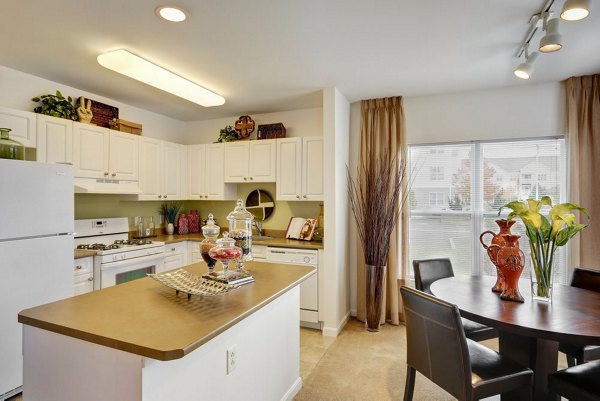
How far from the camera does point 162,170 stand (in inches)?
161

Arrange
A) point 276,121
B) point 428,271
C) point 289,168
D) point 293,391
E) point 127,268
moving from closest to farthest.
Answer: point 293,391 → point 428,271 → point 127,268 → point 289,168 → point 276,121

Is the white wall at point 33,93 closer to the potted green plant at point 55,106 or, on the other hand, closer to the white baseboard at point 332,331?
the potted green plant at point 55,106

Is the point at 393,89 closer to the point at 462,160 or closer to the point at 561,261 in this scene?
the point at 462,160

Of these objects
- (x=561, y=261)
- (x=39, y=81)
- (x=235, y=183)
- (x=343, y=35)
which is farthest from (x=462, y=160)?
(x=39, y=81)

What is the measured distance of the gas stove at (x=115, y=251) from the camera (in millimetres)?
3057

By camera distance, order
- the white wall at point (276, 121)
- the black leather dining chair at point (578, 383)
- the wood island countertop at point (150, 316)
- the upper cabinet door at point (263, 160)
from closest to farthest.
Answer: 1. the wood island countertop at point (150, 316)
2. the black leather dining chair at point (578, 383)
3. the upper cabinet door at point (263, 160)
4. the white wall at point (276, 121)

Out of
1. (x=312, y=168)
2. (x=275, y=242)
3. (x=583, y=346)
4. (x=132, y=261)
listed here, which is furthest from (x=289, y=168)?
(x=583, y=346)

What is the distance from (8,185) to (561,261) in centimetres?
472

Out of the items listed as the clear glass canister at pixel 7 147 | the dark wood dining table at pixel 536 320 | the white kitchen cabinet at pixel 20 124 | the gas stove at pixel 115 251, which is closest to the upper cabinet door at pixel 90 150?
the white kitchen cabinet at pixel 20 124

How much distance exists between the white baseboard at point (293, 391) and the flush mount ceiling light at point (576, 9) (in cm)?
269

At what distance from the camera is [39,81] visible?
3.08 m

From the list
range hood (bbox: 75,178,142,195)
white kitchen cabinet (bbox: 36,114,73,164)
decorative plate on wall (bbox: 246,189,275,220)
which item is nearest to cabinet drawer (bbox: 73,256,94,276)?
range hood (bbox: 75,178,142,195)

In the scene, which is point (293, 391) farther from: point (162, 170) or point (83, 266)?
point (162, 170)

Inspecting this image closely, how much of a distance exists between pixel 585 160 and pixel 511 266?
1.99m
